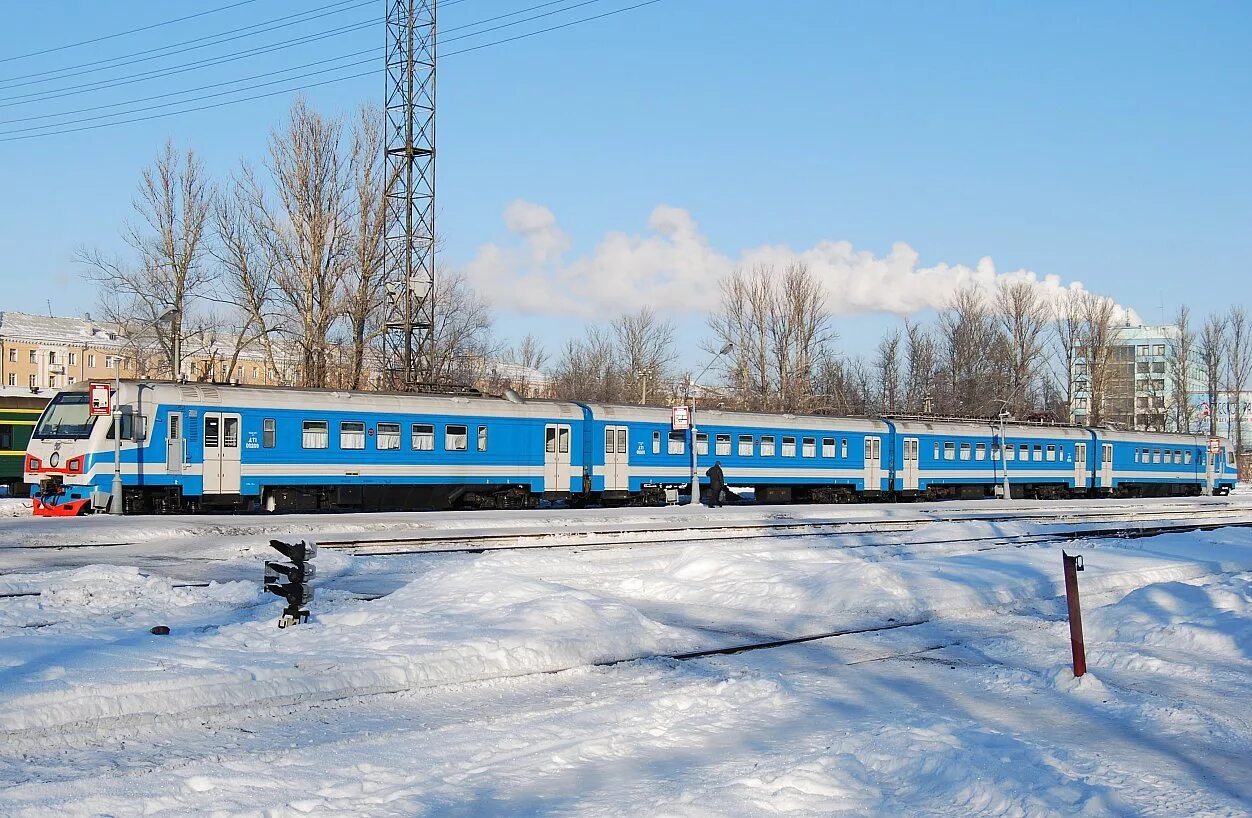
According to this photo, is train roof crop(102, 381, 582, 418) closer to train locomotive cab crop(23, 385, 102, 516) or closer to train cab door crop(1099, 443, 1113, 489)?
train locomotive cab crop(23, 385, 102, 516)

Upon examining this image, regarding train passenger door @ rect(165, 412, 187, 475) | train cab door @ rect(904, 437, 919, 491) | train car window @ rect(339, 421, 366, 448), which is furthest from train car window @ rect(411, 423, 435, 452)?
train cab door @ rect(904, 437, 919, 491)

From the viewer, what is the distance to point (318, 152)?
47.0 m

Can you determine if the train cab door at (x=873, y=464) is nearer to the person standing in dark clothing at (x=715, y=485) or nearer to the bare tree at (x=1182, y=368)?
the person standing in dark clothing at (x=715, y=485)

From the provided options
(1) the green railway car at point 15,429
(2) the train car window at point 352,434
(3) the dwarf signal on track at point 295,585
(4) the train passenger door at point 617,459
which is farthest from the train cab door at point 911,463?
(3) the dwarf signal on track at point 295,585

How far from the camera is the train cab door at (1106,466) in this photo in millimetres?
52125

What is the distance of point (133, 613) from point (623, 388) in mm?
82427

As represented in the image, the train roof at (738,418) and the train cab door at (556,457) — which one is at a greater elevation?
the train roof at (738,418)

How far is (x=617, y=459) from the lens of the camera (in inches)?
1352

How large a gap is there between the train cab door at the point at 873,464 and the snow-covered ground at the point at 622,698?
26912mm

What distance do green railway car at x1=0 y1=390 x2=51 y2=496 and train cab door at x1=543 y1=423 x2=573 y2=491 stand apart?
16.8 m

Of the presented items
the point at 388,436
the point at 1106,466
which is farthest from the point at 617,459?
the point at 1106,466

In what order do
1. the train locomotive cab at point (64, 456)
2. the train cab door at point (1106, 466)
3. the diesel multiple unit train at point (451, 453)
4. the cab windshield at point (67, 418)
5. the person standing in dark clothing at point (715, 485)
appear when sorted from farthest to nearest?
the train cab door at point (1106, 466)
the person standing in dark clothing at point (715, 485)
the diesel multiple unit train at point (451, 453)
the cab windshield at point (67, 418)
the train locomotive cab at point (64, 456)

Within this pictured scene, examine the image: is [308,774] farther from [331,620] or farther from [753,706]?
[331,620]

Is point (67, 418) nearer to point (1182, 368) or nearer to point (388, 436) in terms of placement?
point (388, 436)
